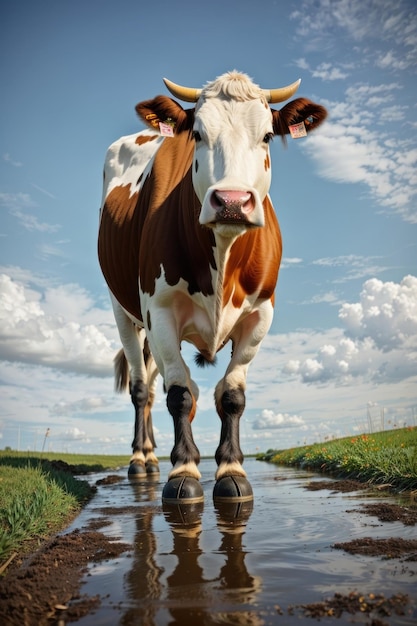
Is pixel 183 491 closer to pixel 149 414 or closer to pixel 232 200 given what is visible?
pixel 232 200

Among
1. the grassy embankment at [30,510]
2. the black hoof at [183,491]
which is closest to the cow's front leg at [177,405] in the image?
the black hoof at [183,491]

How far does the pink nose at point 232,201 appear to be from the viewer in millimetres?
3934

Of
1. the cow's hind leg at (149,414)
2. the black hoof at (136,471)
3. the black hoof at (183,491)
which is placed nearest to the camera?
the black hoof at (183,491)

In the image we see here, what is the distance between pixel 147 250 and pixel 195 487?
2.27 meters

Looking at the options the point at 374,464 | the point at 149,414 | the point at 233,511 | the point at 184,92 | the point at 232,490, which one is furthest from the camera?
the point at 149,414

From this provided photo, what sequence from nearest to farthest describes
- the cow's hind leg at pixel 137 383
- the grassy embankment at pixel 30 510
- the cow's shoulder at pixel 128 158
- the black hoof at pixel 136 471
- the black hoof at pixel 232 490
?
the grassy embankment at pixel 30 510 → the black hoof at pixel 232 490 → the black hoof at pixel 136 471 → the cow's shoulder at pixel 128 158 → the cow's hind leg at pixel 137 383

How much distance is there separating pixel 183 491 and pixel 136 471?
3.91 metres

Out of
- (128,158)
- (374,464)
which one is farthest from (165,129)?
(374,464)

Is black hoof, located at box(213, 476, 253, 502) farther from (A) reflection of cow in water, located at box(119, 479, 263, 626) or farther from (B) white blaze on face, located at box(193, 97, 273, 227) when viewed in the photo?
(B) white blaze on face, located at box(193, 97, 273, 227)

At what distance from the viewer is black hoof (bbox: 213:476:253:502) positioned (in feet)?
15.1

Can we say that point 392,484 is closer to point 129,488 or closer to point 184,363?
point 184,363

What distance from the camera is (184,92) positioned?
516cm

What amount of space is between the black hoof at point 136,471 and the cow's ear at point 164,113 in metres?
4.91

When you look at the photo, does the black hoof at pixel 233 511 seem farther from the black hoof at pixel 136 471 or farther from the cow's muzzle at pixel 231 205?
the black hoof at pixel 136 471
